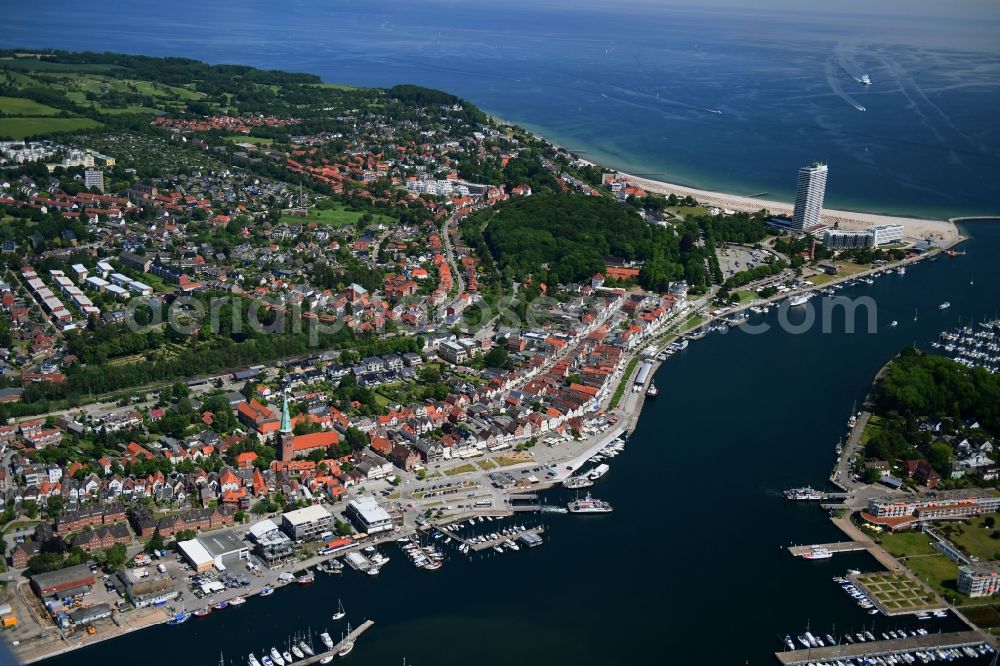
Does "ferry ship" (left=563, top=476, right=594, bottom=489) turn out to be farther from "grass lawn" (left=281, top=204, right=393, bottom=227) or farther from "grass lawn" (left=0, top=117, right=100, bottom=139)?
"grass lawn" (left=0, top=117, right=100, bottom=139)

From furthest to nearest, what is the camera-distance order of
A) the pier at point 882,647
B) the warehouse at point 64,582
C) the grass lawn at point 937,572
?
the grass lawn at point 937,572
the warehouse at point 64,582
the pier at point 882,647

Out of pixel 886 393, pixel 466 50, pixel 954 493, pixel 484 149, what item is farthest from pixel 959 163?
pixel 466 50

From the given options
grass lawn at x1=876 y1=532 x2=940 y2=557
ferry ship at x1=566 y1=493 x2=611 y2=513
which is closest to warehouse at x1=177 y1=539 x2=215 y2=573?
ferry ship at x1=566 y1=493 x2=611 y2=513

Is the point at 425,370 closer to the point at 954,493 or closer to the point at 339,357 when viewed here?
the point at 339,357

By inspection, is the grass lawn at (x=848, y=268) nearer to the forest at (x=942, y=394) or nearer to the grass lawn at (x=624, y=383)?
the forest at (x=942, y=394)

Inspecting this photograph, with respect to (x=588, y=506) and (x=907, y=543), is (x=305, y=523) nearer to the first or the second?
(x=588, y=506)

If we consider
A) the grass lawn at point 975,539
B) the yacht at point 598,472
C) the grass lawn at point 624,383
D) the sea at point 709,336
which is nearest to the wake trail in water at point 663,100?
the sea at point 709,336
